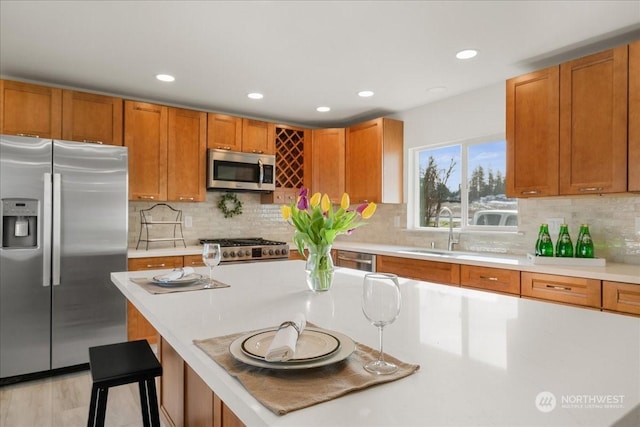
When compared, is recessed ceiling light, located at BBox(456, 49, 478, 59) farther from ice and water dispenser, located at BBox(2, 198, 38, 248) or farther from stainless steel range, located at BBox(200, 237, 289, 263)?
ice and water dispenser, located at BBox(2, 198, 38, 248)

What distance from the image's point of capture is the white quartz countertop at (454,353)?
65 cm

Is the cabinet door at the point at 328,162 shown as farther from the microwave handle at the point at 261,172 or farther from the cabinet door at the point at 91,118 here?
the cabinet door at the point at 91,118

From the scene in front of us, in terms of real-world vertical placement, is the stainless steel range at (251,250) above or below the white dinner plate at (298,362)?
below

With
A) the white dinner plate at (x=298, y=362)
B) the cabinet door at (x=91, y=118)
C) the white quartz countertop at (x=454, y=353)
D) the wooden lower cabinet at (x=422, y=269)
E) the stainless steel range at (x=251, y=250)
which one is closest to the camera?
the white quartz countertop at (x=454, y=353)

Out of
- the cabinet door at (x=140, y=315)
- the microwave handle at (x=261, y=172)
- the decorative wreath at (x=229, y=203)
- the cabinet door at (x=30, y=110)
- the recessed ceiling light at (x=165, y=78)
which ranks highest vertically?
the recessed ceiling light at (x=165, y=78)

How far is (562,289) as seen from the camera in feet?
8.47

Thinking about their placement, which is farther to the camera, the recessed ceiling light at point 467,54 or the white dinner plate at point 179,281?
the recessed ceiling light at point 467,54

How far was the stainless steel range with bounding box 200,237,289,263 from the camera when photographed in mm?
3900

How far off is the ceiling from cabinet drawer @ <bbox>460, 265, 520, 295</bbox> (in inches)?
61.8

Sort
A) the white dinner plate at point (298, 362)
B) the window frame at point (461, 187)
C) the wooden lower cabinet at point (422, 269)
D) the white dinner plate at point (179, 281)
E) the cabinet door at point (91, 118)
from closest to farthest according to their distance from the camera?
the white dinner plate at point (298, 362) < the white dinner plate at point (179, 281) < the wooden lower cabinet at point (422, 269) < the cabinet door at point (91, 118) < the window frame at point (461, 187)

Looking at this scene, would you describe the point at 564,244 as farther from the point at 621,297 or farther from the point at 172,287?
the point at 172,287

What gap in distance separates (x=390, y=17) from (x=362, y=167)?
229cm

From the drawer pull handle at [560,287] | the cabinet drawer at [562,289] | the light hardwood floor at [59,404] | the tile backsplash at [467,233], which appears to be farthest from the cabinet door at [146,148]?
the drawer pull handle at [560,287]

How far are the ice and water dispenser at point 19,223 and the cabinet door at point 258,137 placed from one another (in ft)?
6.89
